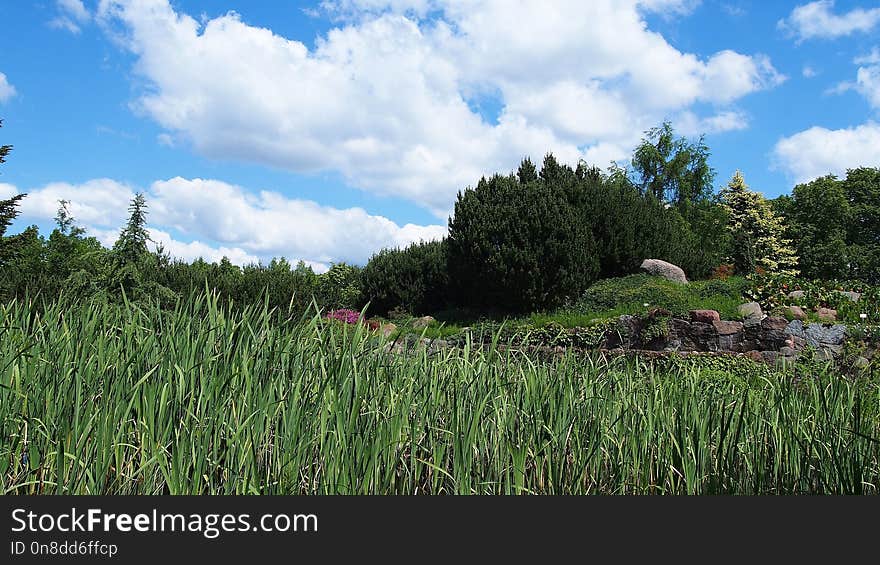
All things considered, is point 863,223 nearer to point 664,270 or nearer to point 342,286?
point 664,270

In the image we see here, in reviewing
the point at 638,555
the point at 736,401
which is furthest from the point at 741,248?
the point at 638,555

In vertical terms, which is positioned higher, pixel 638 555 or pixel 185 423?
pixel 185 423

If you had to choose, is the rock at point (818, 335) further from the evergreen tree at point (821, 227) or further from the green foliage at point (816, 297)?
the evergreen tree at point (821, 227)

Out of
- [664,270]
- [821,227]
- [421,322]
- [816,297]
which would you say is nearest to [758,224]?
[821,227]

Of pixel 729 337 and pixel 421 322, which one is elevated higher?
pixel 421 322

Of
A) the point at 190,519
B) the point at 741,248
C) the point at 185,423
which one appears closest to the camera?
the point at 190,519

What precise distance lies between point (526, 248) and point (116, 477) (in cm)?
1201

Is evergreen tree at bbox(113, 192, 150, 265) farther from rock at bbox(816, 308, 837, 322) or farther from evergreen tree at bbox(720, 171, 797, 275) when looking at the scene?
evergreen tree at bbox(720, 171, 797, 275)

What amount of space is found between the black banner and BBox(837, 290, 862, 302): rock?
40.4 ft

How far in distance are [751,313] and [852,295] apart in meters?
2.77

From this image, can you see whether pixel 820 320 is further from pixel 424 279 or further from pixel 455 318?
pixel 424 279

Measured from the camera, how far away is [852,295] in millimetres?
13234

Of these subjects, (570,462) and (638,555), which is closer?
(638,555)

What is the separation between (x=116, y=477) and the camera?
2654mm
